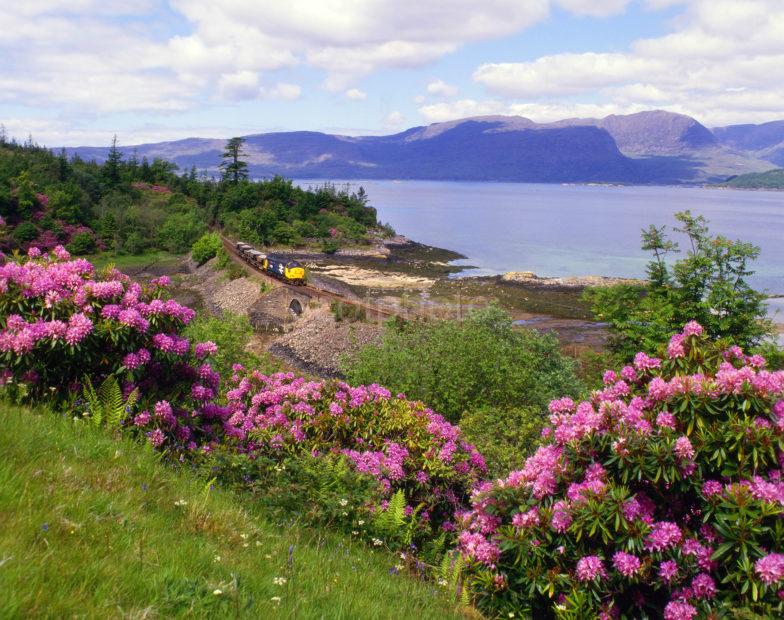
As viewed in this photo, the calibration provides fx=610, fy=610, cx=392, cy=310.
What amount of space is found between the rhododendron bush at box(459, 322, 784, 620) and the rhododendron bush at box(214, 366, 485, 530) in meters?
2.62

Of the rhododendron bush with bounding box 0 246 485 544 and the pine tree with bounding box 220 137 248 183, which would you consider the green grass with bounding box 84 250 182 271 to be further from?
the rhododendron bush with bounding box 0 246 485 544

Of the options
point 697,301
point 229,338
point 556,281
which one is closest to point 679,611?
point 229,338

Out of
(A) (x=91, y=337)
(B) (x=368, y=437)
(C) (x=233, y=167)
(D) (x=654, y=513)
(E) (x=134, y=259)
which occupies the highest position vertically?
(C) (x=233, y=167)

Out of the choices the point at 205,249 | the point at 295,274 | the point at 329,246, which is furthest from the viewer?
the point at 329,246

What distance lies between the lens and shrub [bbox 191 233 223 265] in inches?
2685

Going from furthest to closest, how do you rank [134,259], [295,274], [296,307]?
[134,259]
[295,274]
[296,307]

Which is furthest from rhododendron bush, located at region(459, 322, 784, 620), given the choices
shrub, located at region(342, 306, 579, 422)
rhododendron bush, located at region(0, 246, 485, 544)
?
shrub, located at region(342, 306, 579, 422)

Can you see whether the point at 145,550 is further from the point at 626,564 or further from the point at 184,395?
the point at 184,395

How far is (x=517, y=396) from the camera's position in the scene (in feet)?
67.8

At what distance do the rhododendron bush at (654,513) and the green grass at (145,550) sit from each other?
3.35 feet

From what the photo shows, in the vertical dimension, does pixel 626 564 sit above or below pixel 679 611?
above

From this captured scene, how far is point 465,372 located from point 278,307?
28262mm

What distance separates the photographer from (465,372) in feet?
68.4

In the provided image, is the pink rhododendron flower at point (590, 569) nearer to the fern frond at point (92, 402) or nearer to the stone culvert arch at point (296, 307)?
the fern frond at point (92, 402)
